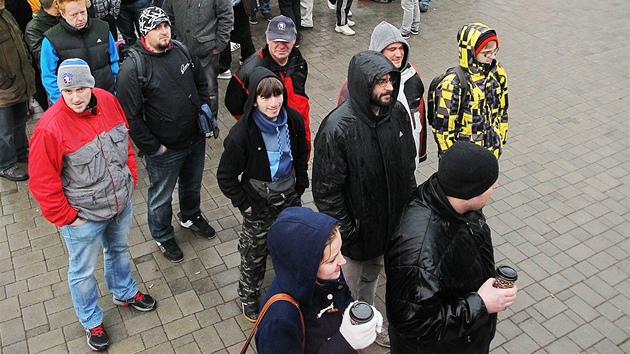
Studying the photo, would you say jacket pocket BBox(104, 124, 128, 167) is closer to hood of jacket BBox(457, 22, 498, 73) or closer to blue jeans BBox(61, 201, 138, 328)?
blue jeans BBox(61, 201, 138, 328)

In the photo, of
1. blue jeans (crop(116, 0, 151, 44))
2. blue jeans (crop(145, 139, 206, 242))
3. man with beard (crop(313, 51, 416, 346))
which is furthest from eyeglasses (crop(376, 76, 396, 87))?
blue jeans (crop(116, 0, 151, 44))

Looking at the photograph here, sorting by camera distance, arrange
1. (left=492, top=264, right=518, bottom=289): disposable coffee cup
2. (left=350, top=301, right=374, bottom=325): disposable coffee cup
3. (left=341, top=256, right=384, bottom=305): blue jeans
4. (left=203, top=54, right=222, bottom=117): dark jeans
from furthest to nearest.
A: (left=203, top=54, right=222, bottom=117): dark jeans → (left=341, top=256, right=384, bottom=305): blue jeans → (left=492, top=264, right=518, bottom=289): disposable coffee cup → (left=350, top=301, right=374, bottom=325): disposable coffee cup

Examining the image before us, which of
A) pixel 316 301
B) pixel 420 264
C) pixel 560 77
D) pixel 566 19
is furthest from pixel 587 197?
pixel 566 19

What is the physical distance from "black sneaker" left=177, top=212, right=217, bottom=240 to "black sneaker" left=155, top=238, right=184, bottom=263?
294 millimetres

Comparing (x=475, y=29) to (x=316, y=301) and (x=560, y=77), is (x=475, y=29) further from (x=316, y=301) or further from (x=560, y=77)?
(x=560, y=77)

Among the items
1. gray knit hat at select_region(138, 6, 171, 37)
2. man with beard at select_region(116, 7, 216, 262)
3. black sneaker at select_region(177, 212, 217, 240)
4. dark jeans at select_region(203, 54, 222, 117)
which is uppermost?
gray knit hat at select_region(138, 6, 171, 37)

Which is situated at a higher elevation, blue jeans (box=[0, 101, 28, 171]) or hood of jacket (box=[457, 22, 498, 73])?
hood of jacket (box=[457, 22, 498, 73])

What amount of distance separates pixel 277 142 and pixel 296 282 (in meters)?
1.80

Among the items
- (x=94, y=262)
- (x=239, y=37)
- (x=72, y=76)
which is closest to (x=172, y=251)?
(x=94, y=262)

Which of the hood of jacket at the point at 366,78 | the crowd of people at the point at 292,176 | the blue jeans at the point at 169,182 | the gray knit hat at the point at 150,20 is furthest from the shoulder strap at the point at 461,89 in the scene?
the gray knit hat at the point at 150,20

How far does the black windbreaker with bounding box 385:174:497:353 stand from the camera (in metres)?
2.60

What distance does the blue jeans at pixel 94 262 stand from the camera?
3.77 meters

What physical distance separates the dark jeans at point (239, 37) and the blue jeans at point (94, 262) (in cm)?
419

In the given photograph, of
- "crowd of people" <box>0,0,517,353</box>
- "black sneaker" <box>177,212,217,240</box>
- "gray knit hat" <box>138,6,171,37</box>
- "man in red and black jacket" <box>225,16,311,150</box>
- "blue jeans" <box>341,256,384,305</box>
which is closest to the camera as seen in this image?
"crowd of people" <box>0,0,517,353</box>
